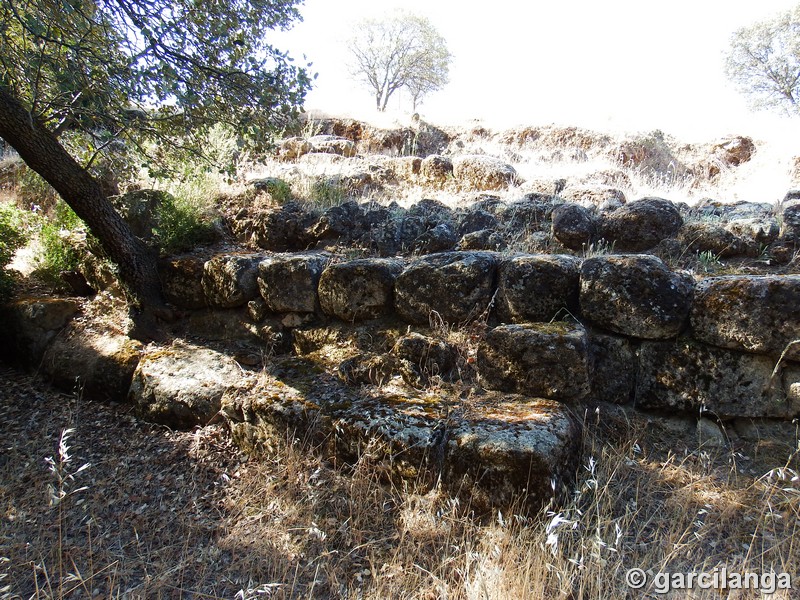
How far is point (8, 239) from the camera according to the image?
4887 mm

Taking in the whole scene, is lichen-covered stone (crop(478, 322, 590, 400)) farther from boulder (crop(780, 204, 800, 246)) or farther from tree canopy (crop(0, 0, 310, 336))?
tree canopy (crop(0, 0, 310, 336))

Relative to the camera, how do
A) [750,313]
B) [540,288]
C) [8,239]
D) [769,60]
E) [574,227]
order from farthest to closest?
[769,60]
[8,239]
[574,227]
[540,288]
[750,313]

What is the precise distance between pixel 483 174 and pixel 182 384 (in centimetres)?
438

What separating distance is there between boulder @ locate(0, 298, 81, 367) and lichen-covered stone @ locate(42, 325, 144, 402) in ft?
0.48

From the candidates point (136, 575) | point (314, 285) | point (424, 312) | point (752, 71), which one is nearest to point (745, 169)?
point (424, 312)

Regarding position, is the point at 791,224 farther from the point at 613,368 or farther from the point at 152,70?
the point at 152,70

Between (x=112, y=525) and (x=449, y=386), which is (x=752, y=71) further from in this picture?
(x=112, y=525)

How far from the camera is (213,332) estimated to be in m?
4.07

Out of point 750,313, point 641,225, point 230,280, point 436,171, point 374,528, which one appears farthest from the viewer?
point 436,171

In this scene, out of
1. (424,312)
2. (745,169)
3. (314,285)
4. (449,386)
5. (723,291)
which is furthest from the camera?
(745,169)

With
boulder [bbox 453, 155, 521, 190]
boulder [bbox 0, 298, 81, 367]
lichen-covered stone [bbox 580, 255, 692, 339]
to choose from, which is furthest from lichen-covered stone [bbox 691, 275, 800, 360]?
boulder [bbox 0, 298, 81, 367]

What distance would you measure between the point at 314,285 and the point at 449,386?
139 centimetres

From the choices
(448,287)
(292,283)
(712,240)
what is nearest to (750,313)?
(712,240)

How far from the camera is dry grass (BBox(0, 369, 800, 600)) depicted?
2102 millimetres
